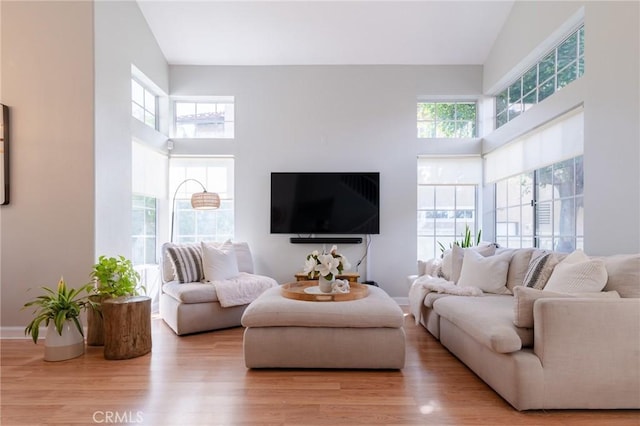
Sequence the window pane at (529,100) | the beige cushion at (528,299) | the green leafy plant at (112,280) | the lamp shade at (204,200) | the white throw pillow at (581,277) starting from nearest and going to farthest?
the beige cushion at (528,299) → the white throw pillow at (581,277) → the green leafy plant at (112,280) → the window pane at (529,100) → the lamp shade at (204,200)

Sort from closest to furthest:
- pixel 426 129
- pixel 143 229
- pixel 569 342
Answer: pixel 569 342
pixel 143 229
pixel 426 129

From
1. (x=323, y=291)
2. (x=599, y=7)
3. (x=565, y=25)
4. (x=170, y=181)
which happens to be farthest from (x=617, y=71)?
(x=170, y=181)

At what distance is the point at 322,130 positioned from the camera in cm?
495

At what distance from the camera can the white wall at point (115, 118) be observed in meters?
3.40

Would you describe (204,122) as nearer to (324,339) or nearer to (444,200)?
(444,200)

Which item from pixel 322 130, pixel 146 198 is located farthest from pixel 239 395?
pixel 322 130

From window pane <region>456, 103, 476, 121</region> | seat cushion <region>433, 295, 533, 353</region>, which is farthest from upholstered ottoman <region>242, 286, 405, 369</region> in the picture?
window pane <region>456, 103, 476, 121</region>

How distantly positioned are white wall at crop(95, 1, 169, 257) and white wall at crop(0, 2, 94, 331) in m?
0.15

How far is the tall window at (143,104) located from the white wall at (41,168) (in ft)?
3.19

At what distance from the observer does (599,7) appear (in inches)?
111

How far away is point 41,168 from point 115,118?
84cm

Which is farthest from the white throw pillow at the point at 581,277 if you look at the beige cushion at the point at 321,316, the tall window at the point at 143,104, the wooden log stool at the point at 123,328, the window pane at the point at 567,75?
the tall window at the point at 143,104

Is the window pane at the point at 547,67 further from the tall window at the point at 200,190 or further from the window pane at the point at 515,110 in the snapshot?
the tall window at the point at 200,190

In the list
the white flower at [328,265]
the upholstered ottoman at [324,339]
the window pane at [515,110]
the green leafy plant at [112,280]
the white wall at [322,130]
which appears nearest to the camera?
the upholstered ottoman at [324,339]
